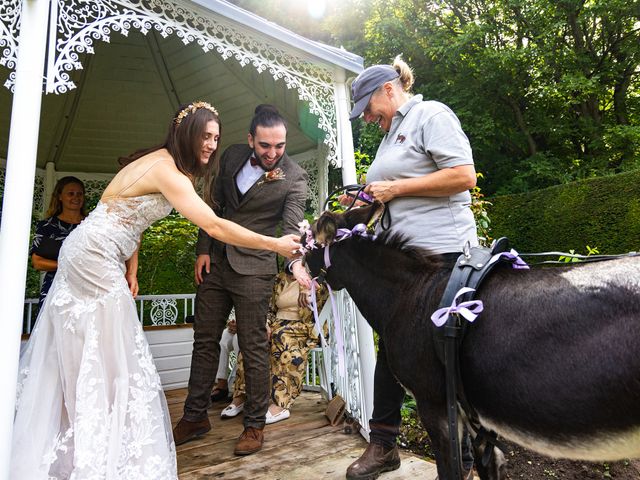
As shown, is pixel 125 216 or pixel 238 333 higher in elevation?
pixel 125 216

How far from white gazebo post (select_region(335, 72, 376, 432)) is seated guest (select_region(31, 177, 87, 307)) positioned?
2846 millimetres

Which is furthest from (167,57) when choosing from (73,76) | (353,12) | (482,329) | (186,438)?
(353,12)

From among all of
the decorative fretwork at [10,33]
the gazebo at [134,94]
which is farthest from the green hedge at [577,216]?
the decorative fretwork at [10,33]

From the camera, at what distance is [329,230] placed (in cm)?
215

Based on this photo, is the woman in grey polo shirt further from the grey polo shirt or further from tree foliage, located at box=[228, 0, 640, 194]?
tree foliage, located at box=[228, 0, 640, 194]

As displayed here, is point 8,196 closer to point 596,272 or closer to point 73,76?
point 596,272

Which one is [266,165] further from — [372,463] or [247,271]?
[372,463]

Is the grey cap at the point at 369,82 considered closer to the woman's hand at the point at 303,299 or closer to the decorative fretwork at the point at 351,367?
the decorative fretwork at the point at 351,367

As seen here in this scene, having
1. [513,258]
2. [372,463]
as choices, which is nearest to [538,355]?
[513,258]

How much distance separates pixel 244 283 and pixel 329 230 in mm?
1371

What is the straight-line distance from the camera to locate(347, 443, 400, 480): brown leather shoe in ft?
8.41

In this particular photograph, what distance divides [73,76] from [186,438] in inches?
186

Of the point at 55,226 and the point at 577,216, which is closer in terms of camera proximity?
the point at 55,226

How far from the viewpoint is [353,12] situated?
1761 cm
